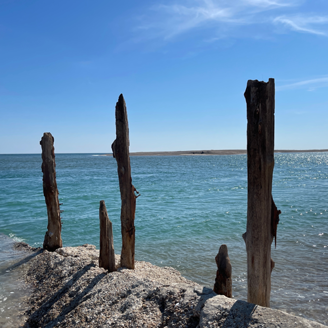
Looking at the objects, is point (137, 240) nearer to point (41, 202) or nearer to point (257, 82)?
point (257, 82)

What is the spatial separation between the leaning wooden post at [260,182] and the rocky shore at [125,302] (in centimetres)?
47

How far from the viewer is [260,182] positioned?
385cm

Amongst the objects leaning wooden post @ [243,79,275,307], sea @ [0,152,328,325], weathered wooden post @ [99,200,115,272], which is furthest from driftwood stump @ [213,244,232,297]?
weathered wooden post @ [99,200,115,272]

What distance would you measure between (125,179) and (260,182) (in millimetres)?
3194

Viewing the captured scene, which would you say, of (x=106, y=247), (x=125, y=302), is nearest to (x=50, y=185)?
(x=106, y=247)

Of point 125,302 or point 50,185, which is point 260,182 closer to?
point 125,302

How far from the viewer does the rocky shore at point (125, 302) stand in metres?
3.64

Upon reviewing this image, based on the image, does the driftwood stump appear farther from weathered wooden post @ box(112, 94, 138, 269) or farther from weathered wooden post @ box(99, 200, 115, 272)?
weathered wooden post @ box(99, 200, 115, 272)

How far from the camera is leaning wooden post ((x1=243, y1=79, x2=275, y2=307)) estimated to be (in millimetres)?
3736

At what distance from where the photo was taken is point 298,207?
50.7ft

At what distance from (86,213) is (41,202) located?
507 centimetres

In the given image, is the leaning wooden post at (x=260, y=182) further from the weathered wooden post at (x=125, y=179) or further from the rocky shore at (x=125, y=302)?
the weathered wooden post at (x=125, y=179)

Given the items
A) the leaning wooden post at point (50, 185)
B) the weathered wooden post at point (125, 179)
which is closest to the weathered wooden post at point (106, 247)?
the weathered wooden post at point (125, 179)

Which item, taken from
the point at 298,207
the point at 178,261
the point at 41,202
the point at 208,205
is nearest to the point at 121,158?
the point at 178,261
